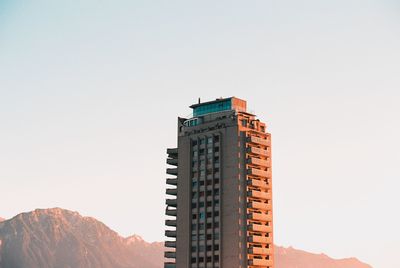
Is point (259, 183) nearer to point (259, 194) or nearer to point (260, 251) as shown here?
point (259, 194)

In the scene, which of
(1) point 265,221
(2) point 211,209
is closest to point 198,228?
(2) point 211,209

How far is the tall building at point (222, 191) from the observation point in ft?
554

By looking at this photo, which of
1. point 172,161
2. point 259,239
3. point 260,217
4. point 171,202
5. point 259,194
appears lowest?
point 259,239

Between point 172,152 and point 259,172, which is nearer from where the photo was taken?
point 259,172

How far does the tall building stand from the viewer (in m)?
169

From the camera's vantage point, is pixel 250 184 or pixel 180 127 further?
pixel 180 127

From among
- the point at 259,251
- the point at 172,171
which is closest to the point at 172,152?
the point at 172,171

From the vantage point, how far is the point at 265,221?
175 m

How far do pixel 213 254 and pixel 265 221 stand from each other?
16.2m

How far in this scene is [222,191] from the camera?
173m

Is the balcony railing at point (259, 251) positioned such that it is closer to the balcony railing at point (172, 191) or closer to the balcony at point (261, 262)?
the balcony at point (261, 262)

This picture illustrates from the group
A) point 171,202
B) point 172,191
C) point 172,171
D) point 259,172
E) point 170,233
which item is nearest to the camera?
point 259,172

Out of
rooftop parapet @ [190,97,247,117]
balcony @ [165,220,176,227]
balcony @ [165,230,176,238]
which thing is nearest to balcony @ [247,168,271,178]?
rooftop parapet @ [190,97,247,117]

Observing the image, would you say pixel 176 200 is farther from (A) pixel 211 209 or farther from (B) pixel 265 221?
(B) pixel 265 221
